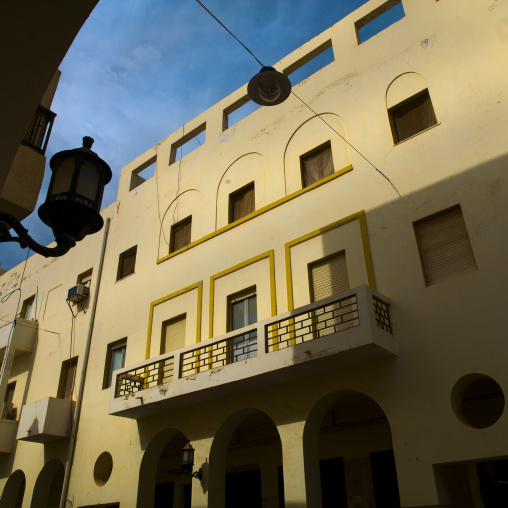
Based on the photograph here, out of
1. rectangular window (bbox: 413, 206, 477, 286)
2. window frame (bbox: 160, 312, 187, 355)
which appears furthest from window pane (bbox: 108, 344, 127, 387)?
rectangular window (bbox: 413, 206, 477, 286)

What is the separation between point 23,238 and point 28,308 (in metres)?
18.2

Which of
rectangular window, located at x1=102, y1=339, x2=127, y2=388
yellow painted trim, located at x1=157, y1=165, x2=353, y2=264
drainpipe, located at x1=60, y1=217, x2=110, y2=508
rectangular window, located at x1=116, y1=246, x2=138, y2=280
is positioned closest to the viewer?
yellow painted trim, located at x1=157, y1=165, x2=353, y2=264

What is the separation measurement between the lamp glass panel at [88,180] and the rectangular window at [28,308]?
17130 millimetres

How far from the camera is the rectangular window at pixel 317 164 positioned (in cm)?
1187

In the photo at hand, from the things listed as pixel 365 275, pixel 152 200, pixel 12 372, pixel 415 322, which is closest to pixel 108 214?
pixel 152 200

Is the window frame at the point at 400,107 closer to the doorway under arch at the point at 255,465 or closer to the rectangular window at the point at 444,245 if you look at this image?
the rectangular window at the point at 444,245

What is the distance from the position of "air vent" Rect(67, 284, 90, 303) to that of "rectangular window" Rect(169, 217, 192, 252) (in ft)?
12.8

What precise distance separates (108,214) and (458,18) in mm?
12861

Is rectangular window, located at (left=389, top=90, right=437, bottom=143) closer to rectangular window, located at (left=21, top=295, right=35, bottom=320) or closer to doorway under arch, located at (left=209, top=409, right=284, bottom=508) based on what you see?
doorway under arch, located at (left=209, top=409, right=284, bottom=508)

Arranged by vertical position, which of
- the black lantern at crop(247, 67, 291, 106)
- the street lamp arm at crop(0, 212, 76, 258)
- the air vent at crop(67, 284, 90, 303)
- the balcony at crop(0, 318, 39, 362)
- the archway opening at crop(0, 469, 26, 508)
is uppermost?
the black lantern at crop(247, 67, 291, 106)

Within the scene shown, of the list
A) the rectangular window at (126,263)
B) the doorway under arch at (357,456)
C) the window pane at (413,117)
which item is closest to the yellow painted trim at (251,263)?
the doorway under arch at (357,456)

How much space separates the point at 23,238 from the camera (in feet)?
12.5

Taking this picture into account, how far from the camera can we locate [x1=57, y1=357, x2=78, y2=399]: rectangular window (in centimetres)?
1549

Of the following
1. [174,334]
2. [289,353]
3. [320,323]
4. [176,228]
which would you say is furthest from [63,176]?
[176,228]
